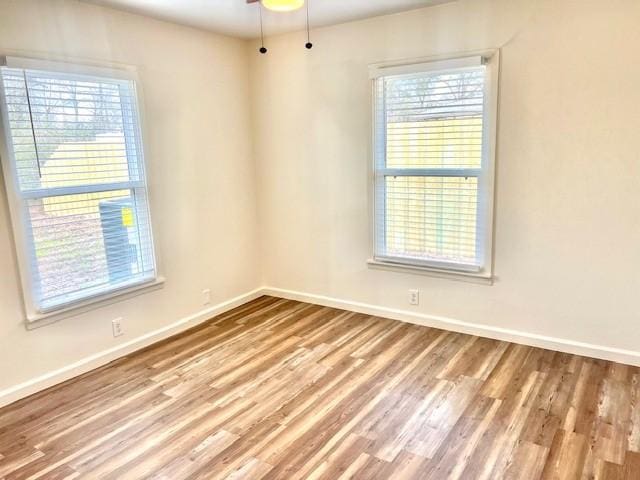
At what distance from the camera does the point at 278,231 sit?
4.56 metres

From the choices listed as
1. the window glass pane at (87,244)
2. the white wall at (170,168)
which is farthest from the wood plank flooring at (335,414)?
the window glass pane at (87,244)

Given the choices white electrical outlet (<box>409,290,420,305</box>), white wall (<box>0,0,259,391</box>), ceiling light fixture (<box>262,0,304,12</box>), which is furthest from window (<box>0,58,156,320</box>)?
white electrical outlet (<box>409,290,420,305</box>)

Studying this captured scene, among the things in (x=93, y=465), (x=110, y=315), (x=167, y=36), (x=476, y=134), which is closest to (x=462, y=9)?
(x=476, y=134)

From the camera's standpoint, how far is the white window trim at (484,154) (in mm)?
3230

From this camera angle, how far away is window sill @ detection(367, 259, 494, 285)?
11.6 feet

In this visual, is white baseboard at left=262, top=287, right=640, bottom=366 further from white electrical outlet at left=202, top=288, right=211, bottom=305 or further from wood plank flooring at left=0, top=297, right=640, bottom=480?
white electrical outlet at left=202, top=288, right=211, bottom=305

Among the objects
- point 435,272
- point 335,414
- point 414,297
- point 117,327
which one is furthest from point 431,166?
point 117,327

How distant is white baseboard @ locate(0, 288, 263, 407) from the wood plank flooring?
62mm

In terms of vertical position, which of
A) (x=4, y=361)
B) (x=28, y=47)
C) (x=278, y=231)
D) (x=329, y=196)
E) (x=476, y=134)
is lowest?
(x=4, y=361)

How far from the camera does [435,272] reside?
12.3 ft

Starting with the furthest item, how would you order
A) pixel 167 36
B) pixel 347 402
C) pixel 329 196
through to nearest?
pixel 329 196
pixel 167 36
pixel 347 402

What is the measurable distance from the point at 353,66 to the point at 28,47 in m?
2.29

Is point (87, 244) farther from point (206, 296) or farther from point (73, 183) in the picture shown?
point (206, 296)

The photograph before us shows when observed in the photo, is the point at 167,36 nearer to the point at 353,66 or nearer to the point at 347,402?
the point at 353,66
